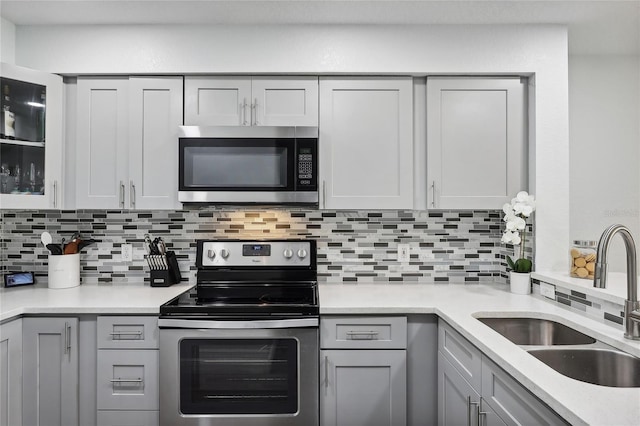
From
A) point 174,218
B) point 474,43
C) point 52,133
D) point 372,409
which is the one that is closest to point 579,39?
point 474,43

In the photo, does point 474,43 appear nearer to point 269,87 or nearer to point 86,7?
point 269,87

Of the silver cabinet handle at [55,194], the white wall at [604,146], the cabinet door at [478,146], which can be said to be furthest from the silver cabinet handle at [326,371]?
the white wall at [604,146]

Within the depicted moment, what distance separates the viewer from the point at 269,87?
88.7 inches

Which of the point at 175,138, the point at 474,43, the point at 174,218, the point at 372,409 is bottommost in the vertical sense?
the point at 372,409

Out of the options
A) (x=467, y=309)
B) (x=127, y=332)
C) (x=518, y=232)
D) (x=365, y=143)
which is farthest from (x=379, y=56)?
(x=127, y=332)

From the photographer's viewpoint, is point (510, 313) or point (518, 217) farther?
point (518, 217)

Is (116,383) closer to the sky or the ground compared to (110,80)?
closer to the ground

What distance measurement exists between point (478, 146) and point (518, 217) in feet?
1.44

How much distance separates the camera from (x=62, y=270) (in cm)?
234

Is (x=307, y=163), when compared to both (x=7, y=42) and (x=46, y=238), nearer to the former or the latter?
(x=46, y=238)

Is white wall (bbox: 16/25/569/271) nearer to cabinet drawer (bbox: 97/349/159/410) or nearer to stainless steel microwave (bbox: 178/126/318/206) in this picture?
stainless steel microwave (bbox: 178/126/318/206)

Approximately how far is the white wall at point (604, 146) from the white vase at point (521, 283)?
67cm

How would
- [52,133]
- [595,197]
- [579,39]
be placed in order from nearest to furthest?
[52,133], [579,39], [595,197]

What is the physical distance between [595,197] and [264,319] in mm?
2206
